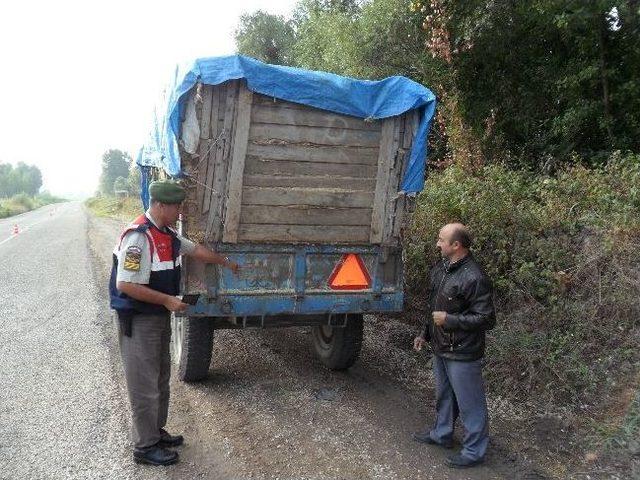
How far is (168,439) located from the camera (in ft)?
11.7

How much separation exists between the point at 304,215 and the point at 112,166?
95.4m

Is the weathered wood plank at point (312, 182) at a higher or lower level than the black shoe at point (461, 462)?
higher

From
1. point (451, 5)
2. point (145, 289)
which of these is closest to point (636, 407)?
point (145, 289)

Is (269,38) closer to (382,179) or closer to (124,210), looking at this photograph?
(382,179)

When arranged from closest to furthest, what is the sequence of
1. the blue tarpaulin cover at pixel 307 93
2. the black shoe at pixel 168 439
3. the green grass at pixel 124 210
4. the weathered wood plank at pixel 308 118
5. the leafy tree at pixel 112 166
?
the black shoe at pixel 168 439 < the blue tarpaulin cover at pixel 307 93 < the weathered wood plank at pixel 308 118 < the green grass at pixel 124 210 < the leafy tree at pixel 112 166

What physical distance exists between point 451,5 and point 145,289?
779cm

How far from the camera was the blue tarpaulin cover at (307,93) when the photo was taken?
3670 millimetres

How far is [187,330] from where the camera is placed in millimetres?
4441

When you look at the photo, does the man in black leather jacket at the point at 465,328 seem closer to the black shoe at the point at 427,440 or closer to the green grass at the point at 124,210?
the black shoe at the point at 427,440

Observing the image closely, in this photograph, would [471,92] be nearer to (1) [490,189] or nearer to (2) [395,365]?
(1) [490,189]

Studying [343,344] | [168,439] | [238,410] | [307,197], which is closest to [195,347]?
[238,410]

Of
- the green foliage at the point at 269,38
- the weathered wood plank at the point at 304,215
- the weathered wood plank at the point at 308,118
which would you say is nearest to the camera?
the weathered wood plank at the point at 308,118

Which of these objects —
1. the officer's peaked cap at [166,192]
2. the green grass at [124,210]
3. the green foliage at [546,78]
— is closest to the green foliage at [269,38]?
the green grass at [124,210]

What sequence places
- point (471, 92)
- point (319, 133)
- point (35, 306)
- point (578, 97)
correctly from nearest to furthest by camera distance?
point (319, 133) → point (35, 306) → point (578, 97) → point (471, 92)
